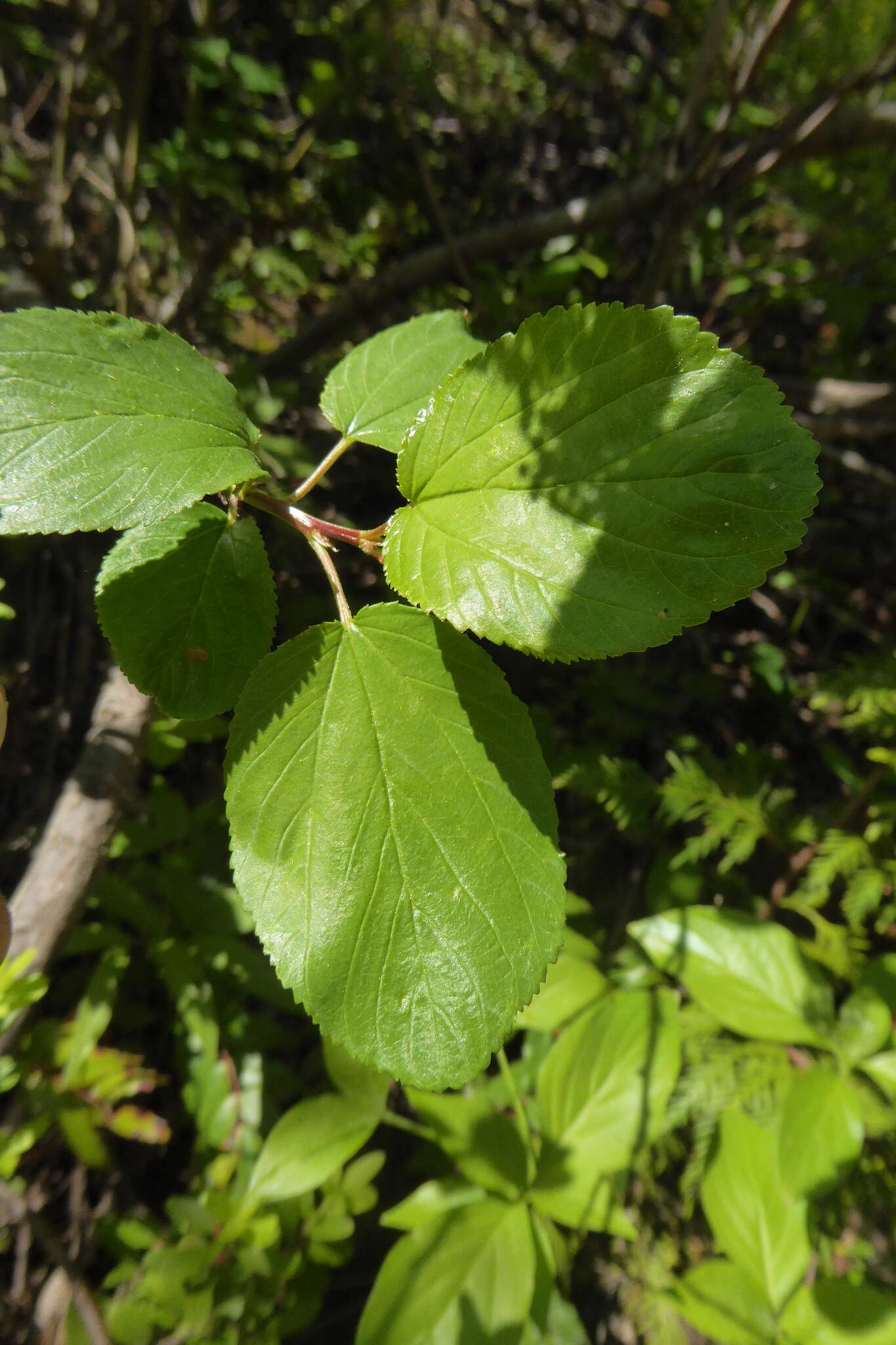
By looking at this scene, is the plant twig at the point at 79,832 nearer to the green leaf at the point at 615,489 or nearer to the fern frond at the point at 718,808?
the green leaf at the point at 615,489

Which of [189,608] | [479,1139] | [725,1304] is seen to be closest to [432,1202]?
[479,1139]

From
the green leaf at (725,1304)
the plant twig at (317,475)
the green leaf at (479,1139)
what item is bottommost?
the green leaf at (725,1304)

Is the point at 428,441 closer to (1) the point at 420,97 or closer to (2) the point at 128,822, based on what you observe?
(2) the point at 128,822

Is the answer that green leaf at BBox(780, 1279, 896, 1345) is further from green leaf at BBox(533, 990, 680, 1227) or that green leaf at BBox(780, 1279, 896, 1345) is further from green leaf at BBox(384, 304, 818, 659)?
green leaf at BBox(384, 304, 818, 659)

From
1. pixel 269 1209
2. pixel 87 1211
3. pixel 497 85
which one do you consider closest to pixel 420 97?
pixel 497 85

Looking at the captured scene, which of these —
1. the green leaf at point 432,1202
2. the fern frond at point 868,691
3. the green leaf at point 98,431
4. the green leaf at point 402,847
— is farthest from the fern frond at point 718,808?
the green leaf at point 98,431

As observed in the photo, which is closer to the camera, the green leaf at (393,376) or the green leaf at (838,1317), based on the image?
the green leaf at (393,376)
